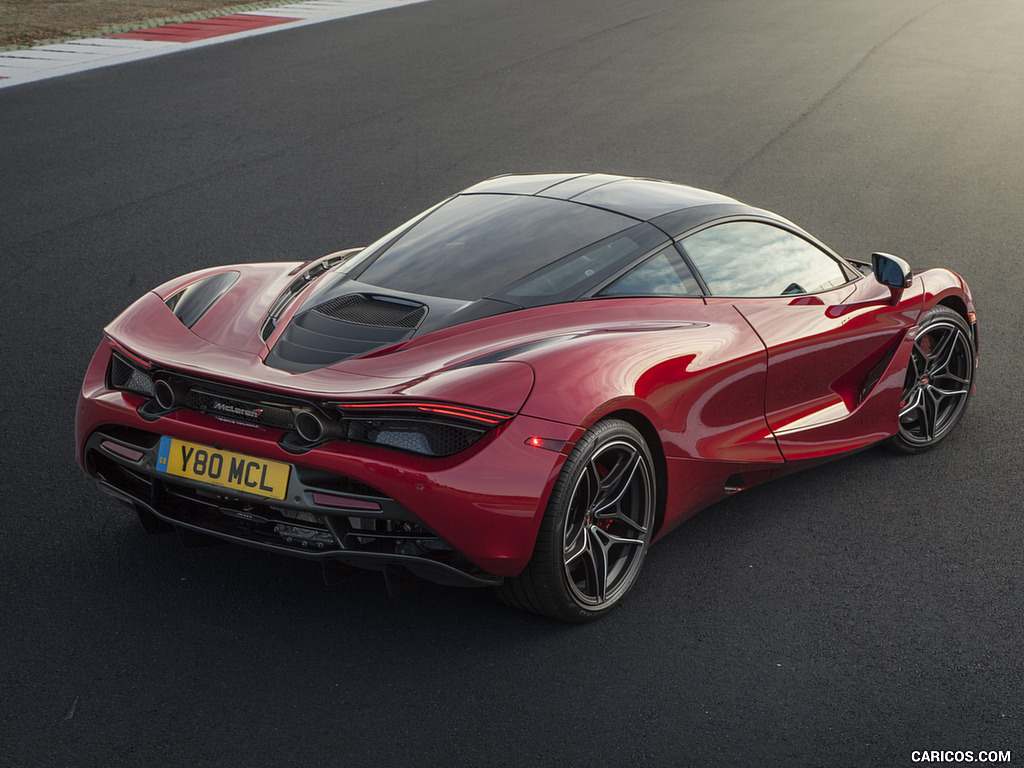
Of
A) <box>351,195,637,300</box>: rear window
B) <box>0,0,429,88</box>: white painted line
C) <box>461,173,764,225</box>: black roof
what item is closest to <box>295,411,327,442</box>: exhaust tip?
<box>351,195,637,300</box>: rear window

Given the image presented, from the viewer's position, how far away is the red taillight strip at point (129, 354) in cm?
353

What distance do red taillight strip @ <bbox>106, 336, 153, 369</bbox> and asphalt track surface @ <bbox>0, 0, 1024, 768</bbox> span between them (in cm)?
86

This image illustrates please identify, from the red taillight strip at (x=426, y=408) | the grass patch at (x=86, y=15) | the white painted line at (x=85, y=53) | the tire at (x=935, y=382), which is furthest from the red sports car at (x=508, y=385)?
the grass patch at (x=86, y=15)

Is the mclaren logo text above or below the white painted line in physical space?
above

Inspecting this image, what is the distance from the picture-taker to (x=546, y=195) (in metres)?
4.62

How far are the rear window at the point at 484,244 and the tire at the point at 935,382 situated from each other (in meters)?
1.86

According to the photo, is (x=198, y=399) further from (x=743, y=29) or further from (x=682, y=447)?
(x=743, y=29)

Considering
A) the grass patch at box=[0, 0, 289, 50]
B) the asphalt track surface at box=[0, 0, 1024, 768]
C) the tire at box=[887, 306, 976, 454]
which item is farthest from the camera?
the grass patch at box=[0, 0, 289, 50]

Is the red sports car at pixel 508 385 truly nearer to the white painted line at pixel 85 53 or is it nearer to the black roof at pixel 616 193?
the black roof at pixel 616 193

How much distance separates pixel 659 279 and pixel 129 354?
6.54ft

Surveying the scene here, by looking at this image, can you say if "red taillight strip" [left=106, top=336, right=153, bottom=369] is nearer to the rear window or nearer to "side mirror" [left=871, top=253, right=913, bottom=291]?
the rear window

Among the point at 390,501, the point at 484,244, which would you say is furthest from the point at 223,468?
the point at 484,244

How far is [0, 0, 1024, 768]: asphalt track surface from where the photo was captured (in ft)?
10.6

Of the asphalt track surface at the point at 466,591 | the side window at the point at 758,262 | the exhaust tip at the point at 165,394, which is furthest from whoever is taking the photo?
the side window at the point at 758,262
